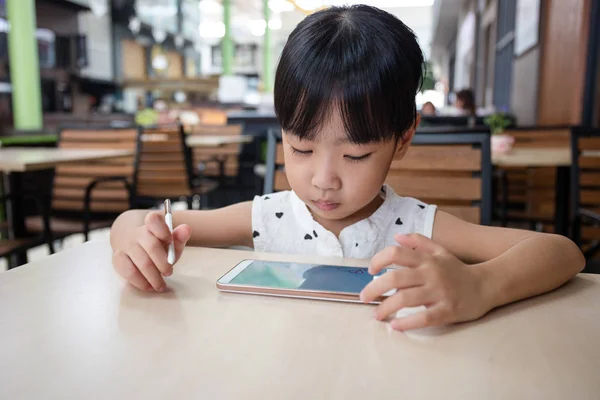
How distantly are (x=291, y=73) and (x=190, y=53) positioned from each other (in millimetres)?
13802

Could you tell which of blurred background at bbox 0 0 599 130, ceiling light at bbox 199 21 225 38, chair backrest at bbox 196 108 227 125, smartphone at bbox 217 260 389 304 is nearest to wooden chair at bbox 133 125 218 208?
blurred background at bbox 0 0 599 130

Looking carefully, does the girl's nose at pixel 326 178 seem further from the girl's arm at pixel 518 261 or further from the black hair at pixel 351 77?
the girl's arm at pixel 518 261

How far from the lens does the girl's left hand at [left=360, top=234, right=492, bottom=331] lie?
0.48m

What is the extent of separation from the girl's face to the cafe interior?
0.57 ft

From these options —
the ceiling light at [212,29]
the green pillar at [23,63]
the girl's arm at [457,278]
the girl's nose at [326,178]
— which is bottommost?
the girl's arm at [457,278]

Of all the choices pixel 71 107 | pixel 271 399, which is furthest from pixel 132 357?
pixel 71 107

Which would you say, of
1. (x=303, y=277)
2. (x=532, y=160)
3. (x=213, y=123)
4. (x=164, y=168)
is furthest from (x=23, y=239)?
(x=213, y=123)

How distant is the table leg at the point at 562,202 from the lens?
7.72ft

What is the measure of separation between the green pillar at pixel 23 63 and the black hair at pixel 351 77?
5651mm

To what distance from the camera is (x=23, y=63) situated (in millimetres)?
5629

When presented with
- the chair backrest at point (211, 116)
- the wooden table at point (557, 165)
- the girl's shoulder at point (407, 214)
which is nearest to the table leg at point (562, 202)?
the wooden table at point (557, 165)

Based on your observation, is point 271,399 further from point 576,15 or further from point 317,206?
point 576,15

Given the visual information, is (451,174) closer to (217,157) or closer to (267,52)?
(217,157)

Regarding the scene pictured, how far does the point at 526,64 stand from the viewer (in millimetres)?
5426
